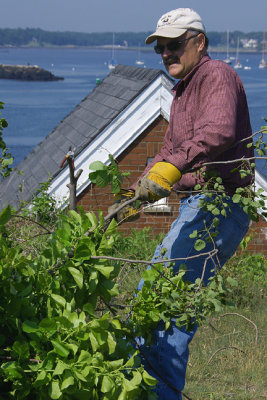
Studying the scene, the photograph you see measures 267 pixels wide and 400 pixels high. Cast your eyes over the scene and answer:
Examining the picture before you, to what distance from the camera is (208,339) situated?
258 inches

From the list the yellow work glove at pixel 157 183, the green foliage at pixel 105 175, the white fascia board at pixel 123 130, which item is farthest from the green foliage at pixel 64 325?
the white fascia board at pixel 123 130

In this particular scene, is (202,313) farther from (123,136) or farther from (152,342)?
(123,136)

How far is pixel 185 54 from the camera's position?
14.3 feet

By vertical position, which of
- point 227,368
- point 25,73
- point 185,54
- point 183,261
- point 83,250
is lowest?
point 25,73

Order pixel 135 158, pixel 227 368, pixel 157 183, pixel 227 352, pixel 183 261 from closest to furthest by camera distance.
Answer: pixel 157 183 → pixel 183 261 → pixel 227 368 → pixel 227 352 → pixel 135 158

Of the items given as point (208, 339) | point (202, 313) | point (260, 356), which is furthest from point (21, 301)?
point (208, 339)

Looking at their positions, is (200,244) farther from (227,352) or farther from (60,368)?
(227,352)

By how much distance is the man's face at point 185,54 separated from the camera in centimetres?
435

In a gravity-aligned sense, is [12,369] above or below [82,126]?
above

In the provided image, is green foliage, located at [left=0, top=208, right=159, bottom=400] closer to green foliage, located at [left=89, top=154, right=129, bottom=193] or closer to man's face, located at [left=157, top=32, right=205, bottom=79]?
green foliage, located at [left=89, top=154, right=129, bottom=193]

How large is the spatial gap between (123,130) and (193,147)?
779cm

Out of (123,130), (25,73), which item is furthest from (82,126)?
(25,73)

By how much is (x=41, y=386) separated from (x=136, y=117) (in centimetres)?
892

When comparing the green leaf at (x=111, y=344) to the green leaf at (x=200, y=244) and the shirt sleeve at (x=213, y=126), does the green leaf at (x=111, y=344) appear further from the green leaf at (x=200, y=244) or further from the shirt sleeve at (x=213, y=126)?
the shirt sleeve at (x=213, y=126)
